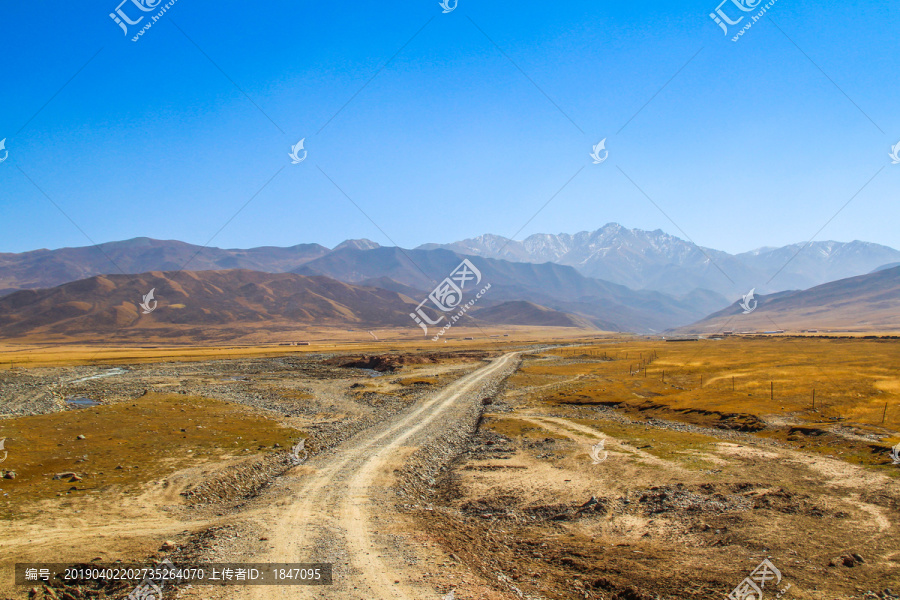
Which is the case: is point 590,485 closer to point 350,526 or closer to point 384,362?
point 350,526

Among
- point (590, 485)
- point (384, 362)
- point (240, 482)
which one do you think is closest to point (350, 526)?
point (240, 482)

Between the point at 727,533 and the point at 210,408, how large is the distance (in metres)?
37.4

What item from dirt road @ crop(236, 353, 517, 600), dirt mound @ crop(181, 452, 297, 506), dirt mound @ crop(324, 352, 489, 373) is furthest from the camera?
dirt mound @ crop(324, 352, 489, 373)

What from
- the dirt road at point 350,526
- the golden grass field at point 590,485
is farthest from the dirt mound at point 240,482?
the dirt road at point 350,526

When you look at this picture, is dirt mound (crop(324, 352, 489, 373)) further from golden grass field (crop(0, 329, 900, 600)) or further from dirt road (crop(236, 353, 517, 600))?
dirt road (crop(236, 353, 517, 600))

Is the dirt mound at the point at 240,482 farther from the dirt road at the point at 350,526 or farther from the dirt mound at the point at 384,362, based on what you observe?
the dirt mound at the point at 384,362

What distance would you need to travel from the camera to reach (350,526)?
607 inches

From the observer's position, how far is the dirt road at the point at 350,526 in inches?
449

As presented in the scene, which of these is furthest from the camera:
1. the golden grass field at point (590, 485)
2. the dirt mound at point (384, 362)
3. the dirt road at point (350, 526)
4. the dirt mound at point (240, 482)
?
the dirt mound at point (384, 362)

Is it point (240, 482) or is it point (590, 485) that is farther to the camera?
point (240, 482)

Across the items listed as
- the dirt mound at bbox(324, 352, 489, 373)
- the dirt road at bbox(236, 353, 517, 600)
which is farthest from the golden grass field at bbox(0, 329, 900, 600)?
the dirt mound at bbox(324, 352, 489, 373)

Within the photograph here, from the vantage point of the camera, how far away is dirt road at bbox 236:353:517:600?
11398 millimetres

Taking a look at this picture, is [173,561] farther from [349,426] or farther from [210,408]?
[210,408]

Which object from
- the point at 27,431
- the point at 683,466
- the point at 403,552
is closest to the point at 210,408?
the point at 27,431
